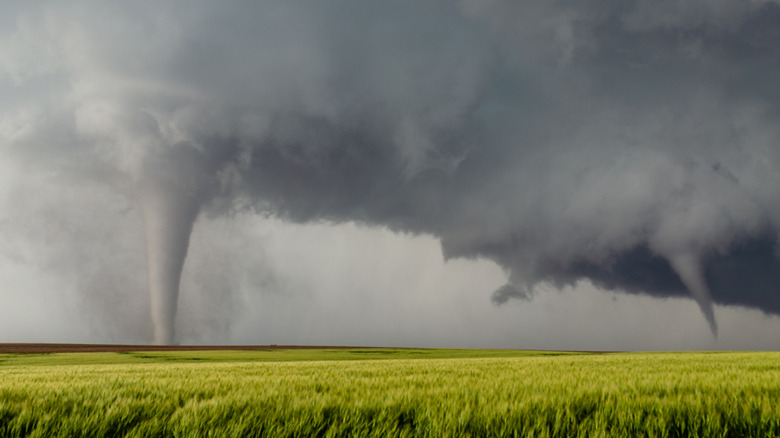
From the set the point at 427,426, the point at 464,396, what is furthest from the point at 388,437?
the point at 464,396

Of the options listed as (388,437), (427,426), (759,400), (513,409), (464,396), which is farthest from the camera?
(464,396)

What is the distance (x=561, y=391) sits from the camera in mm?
5316

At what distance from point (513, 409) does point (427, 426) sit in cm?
92

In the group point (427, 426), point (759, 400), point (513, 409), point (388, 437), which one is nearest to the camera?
point (388, 437)

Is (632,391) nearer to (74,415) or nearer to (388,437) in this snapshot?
(388,437)

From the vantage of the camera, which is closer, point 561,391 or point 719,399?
point 719,399

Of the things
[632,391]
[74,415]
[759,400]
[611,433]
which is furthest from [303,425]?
[759,400]

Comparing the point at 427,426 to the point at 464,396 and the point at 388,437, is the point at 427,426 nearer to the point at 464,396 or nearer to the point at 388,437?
the point at 388,437

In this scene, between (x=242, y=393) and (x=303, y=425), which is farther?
(x=242, y=393)

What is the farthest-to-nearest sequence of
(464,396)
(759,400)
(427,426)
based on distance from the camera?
(464,396), (759,400), (427,426)

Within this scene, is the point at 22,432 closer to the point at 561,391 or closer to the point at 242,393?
the point at 242,393

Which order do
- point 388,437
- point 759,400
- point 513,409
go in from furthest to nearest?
1. point 759,400
2. point 513,409
3. point 388,437

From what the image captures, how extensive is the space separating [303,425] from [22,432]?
8.03 feet

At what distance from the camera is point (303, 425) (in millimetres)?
3816
